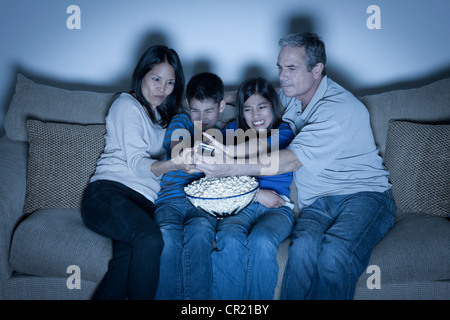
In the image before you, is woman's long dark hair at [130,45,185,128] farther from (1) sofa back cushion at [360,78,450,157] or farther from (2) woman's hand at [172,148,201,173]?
(1) sofa back cushion at [360,78,450,157]

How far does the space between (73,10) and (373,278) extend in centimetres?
233

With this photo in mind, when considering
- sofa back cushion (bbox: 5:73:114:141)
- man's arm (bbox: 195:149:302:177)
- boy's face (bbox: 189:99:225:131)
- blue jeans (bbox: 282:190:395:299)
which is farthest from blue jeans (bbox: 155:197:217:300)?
sofa back cushion (bbox: 5:73:114:141)

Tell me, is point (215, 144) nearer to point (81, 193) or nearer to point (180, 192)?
point (180, 192)

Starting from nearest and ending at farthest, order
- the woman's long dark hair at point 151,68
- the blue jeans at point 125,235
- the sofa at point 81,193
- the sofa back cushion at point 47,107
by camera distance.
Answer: the blue jeans at point 125,235 → the sofa at point 81,193 → the woman's long dark hair at point 151,68 → the sofa back cushion at point 47,107

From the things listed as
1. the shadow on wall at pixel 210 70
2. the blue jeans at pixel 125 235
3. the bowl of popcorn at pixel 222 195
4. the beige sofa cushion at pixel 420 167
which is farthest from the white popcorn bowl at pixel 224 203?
the shadow on wall at pixel 210 70

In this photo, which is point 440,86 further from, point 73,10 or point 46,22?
point 46,22

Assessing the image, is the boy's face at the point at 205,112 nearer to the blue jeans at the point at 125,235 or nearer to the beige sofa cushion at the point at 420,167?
the blue jeans at the point at 125,235

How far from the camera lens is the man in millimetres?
1611

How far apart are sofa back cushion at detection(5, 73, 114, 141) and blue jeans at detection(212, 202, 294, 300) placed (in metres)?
1.05

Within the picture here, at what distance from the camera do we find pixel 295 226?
1798mm

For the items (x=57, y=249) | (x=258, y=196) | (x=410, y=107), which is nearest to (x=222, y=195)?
(x=258, y=196)

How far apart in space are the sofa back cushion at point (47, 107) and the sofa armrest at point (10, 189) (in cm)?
Answer: 10

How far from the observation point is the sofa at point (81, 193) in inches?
65.8
